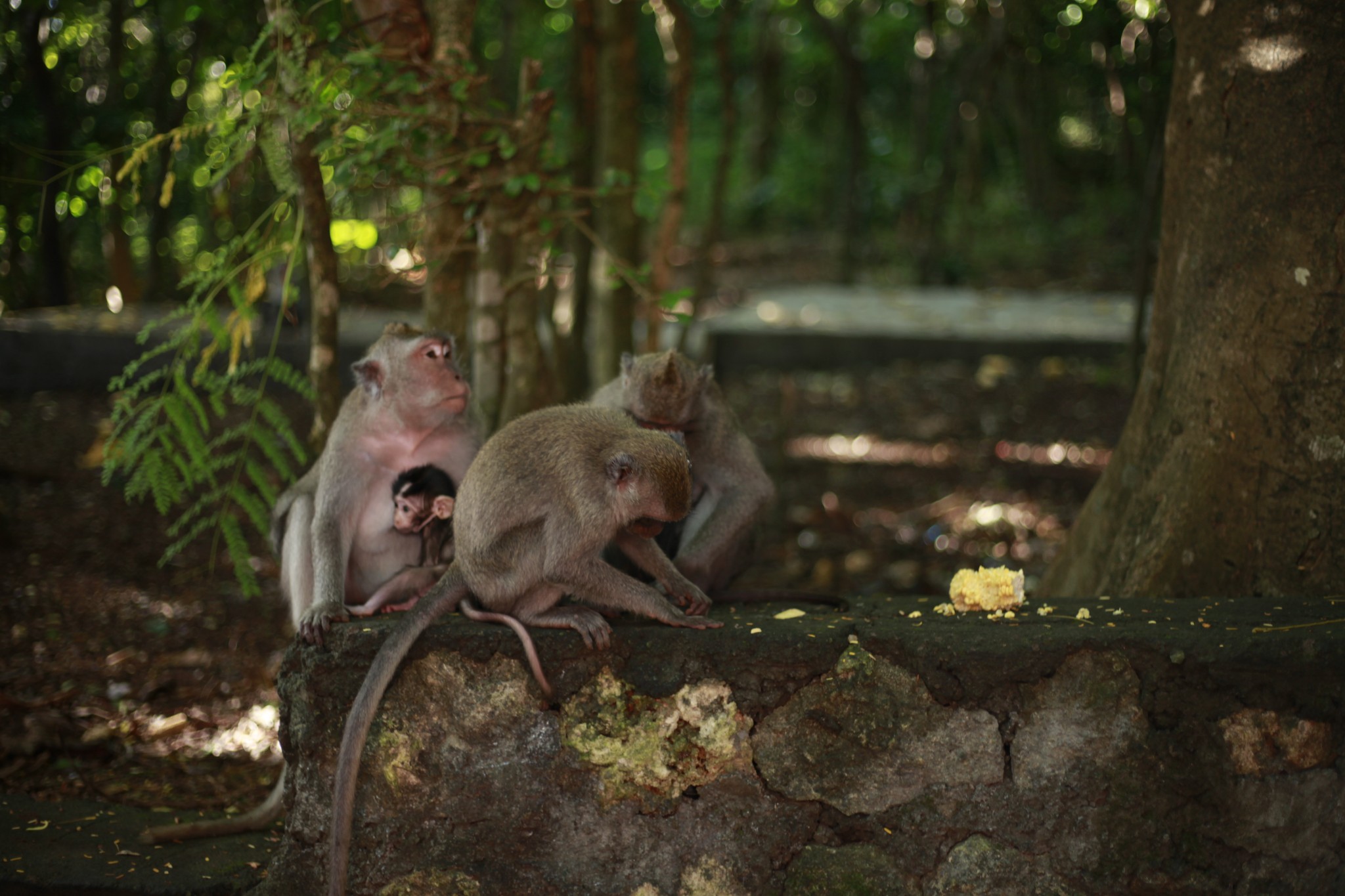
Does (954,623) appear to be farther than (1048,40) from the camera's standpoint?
No

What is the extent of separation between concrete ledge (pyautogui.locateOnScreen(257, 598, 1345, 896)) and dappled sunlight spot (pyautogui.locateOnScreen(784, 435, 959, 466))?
4.66 meters

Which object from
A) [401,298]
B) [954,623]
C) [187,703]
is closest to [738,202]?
[401,298]

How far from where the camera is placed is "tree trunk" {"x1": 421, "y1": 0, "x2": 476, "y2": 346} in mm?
3977

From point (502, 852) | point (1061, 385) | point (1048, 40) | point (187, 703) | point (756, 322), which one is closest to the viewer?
point (502, 852)

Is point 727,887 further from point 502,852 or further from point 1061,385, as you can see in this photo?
point 1061,385

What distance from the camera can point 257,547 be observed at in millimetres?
6320

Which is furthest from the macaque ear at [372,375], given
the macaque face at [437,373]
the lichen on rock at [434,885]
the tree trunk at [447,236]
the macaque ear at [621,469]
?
the lichen on rock at [434,885]

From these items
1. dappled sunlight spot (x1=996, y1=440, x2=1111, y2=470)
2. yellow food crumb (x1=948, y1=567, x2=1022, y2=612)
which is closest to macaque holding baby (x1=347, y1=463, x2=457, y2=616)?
yellow food crumb (x1=948, y1=567, x2=1022, y2=612)

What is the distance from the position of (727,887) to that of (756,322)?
25.3ft

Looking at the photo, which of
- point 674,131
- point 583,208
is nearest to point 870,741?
point 674,131

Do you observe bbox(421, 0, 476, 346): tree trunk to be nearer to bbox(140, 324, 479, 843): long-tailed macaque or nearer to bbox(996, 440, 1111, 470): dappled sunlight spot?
bbox(140, 324, 479, 843): long-tailed macaque

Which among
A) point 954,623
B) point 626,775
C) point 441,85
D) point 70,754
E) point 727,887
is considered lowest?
point 70,754

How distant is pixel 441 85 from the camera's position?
382cm

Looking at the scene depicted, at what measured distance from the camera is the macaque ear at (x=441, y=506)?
3.38m
